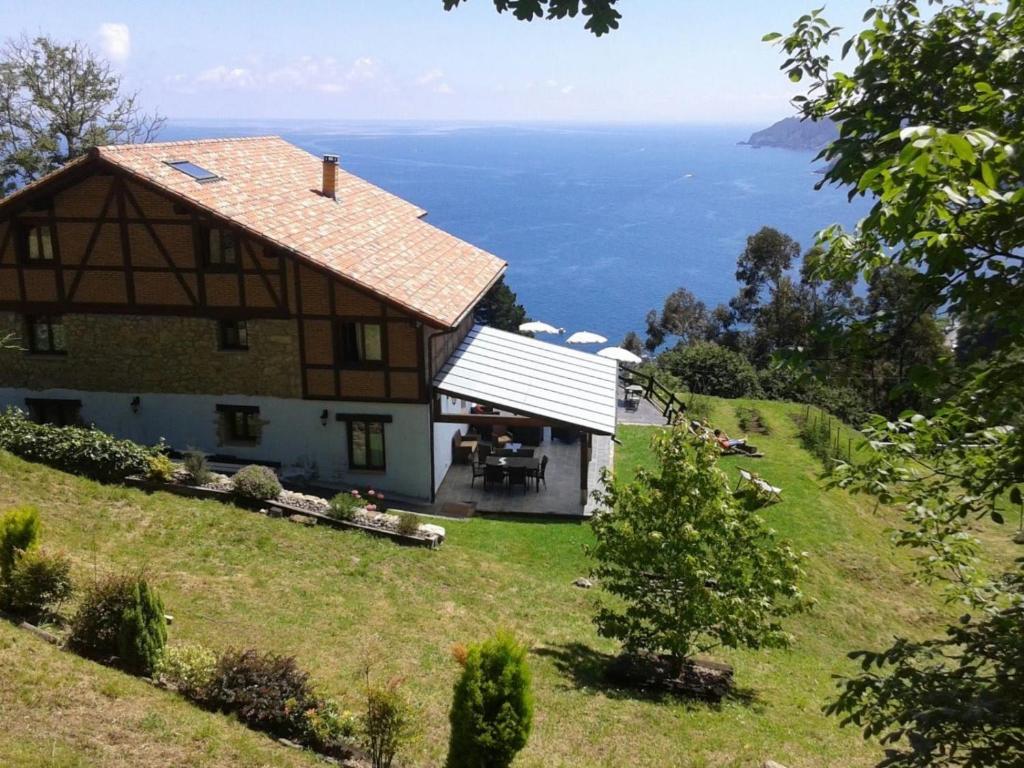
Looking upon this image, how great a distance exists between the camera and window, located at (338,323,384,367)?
68.9ft

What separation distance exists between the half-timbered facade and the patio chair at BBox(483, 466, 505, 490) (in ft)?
4.21

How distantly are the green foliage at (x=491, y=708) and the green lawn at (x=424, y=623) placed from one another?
1.27 metres

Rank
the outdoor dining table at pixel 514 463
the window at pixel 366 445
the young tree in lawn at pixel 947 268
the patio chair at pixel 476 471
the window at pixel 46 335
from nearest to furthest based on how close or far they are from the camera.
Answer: the young tree in lawn at pixel 947 268
the window at pixel 366 445
the window at pixel 46 335
the outdoor dining table at pixel 514 463
the patio chair at pixel 476 471

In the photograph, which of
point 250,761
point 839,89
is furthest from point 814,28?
point 250,761

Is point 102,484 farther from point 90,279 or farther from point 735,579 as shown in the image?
point 735,579

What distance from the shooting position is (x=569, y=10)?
4621mm

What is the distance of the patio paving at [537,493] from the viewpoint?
70.6ft

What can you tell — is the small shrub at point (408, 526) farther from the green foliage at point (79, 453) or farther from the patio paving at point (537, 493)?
the green foliage at point (79, 453)

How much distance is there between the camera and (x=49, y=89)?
4084 centimetres

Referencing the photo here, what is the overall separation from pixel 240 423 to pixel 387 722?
49.9 feet

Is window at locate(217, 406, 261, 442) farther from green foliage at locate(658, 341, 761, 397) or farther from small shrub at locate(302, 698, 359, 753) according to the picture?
green foliage at locate(658, 341, 761, 397)

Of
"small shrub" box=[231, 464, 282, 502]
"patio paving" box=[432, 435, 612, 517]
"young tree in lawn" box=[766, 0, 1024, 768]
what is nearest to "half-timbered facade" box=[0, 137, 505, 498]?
"patio paving" box=[432, 435, 612, 517]

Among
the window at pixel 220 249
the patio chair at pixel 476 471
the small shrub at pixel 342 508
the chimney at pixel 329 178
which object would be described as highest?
the chimney at pixel 329 178

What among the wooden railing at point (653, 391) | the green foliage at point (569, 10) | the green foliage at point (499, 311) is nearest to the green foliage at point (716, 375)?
the wooden railing at point (653, 391)
